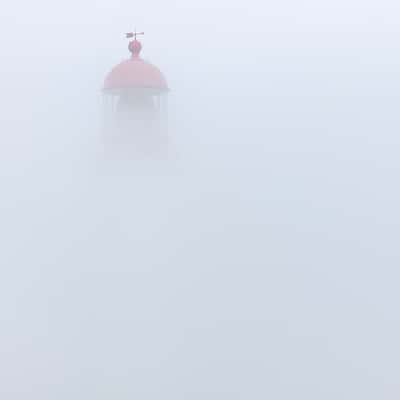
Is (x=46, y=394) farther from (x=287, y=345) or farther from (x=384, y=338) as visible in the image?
(x=384, y=338)

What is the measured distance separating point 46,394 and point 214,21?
1697 mm

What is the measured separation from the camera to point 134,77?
2.09 metres

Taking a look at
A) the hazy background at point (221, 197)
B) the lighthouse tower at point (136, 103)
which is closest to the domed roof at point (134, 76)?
the lighthouse tower at point (136, 103)

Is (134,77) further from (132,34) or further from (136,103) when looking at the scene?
(132,34)

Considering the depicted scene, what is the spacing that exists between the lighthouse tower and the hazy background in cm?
7

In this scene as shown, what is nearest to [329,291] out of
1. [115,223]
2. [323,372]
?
[323,372]

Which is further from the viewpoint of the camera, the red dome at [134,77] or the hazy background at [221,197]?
the hazy background at [221,197]

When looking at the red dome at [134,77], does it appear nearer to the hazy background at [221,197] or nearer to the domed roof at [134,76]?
the domed roof at [134,76]

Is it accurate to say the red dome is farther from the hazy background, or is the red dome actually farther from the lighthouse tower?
the hazy background

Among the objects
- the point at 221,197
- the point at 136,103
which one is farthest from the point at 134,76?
the point at 221,197

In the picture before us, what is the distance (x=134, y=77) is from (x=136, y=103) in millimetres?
137

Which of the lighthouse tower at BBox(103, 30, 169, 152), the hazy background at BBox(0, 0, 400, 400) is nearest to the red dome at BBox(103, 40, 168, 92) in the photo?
the lighthouse tower at BBox(103, 30, 169, 152)

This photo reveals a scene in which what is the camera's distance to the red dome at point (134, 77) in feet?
6.88

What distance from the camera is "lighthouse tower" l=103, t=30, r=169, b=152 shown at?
211cm
